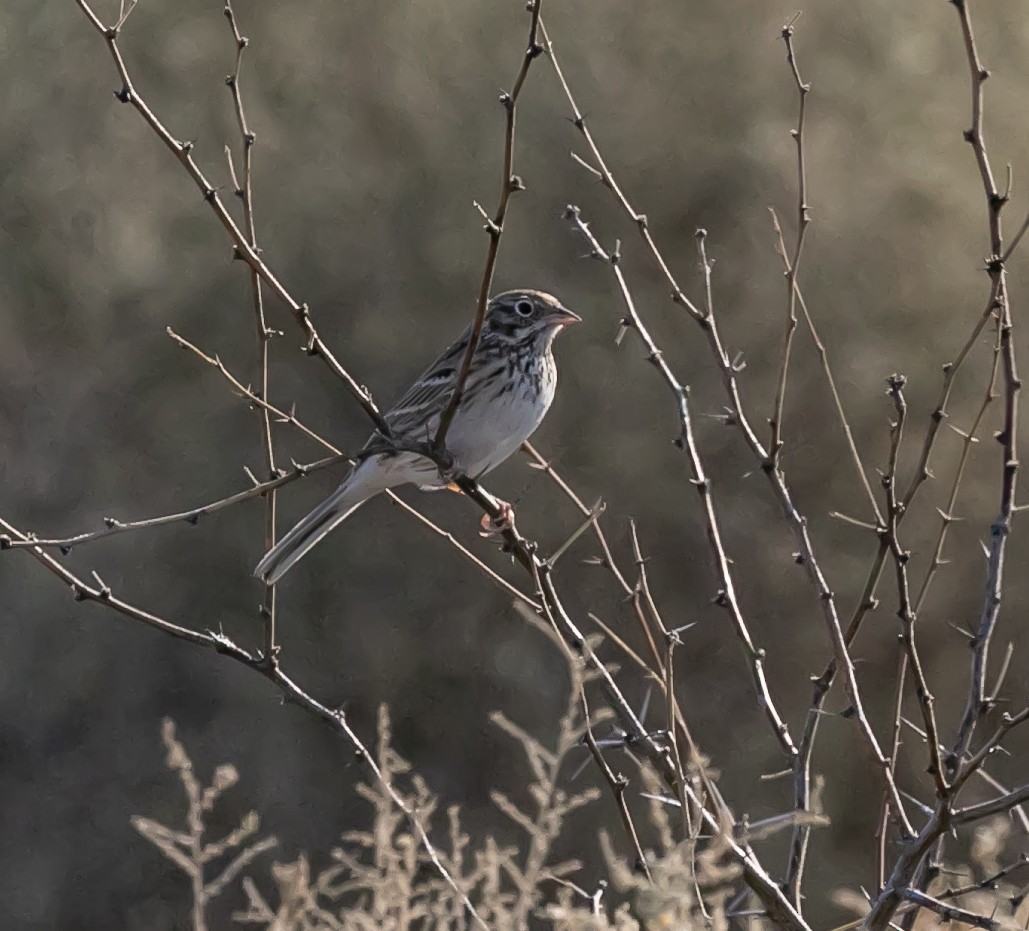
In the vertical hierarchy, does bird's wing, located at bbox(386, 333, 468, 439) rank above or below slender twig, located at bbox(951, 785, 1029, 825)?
below

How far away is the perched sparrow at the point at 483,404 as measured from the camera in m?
4.04

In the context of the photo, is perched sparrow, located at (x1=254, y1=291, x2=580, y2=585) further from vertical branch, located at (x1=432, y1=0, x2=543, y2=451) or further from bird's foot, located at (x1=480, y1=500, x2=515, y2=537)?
vertical branch, located at (x1=432, y1=0, x2=543, y2=451)

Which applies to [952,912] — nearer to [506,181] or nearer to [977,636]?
[977,636]

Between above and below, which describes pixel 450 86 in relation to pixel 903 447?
above

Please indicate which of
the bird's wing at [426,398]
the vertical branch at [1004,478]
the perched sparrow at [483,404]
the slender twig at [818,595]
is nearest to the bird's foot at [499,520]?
the perched sparrow at [483,404]

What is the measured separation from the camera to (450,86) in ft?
33.2

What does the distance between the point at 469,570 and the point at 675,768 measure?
674 cm

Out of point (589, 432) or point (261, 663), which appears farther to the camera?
point (589, 432)

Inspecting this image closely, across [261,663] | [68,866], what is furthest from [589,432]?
[261,663]

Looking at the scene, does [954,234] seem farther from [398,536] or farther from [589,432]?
[398,536]

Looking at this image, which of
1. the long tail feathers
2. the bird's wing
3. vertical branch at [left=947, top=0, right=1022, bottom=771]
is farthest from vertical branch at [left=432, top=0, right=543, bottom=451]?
the bird's wing

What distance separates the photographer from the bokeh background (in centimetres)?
884

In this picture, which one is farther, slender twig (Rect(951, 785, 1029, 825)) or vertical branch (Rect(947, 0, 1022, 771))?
vertical branch (Rect(947, 0, 1022, 771))

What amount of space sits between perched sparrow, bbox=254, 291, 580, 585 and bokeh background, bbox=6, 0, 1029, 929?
4091mm
